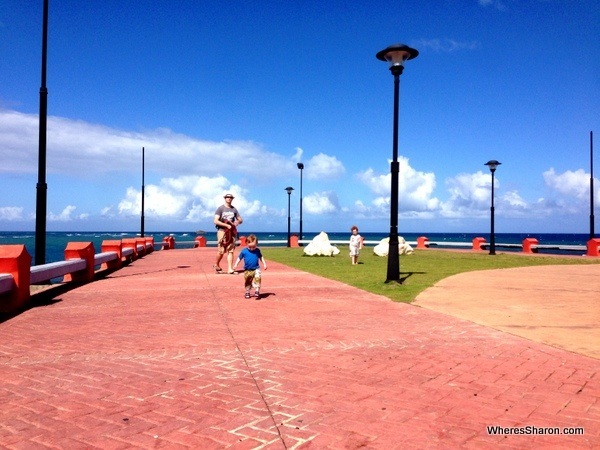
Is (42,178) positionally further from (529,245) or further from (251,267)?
(529,245)

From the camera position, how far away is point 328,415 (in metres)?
3.32

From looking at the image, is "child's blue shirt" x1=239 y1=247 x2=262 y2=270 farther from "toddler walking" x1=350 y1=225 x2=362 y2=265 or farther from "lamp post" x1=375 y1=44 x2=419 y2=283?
→ "toddler walking" x1=350 y1=225 x2=362 y2=265

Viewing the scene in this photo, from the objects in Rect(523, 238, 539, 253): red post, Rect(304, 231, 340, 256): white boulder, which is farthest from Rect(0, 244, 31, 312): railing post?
Rect(523, 238, 539, 253): red post

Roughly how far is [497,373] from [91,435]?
343 centimetres

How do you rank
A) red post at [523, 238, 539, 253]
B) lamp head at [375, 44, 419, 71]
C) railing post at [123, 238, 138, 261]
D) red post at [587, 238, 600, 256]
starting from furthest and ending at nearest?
red post at [523, 238, 539, 253], red post at [587, 238, 600, 256], railing post at [123, 238, 138, 261], lamp head at [375, 44, 419, 71]

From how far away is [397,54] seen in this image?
10188mm

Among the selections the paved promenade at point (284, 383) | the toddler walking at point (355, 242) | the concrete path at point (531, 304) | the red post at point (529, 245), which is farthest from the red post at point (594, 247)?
the paved promenade at point (284, 383)

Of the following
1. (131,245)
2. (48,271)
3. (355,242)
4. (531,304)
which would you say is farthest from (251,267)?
(131,245)

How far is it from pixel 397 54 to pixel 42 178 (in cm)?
847

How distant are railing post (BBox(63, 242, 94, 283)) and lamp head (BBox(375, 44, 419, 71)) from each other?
28.0 ft

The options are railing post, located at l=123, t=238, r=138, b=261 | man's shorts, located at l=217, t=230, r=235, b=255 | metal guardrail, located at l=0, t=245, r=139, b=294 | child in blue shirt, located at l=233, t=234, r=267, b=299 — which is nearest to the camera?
metal guardrail, located at l=0, t=245, r=139, b=294

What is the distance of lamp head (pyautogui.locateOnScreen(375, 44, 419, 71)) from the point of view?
10.1 m

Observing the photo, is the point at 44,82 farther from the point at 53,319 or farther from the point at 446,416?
the point at 446,416

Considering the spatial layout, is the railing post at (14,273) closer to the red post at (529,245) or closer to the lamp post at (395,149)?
the lamp post at (395,149)
